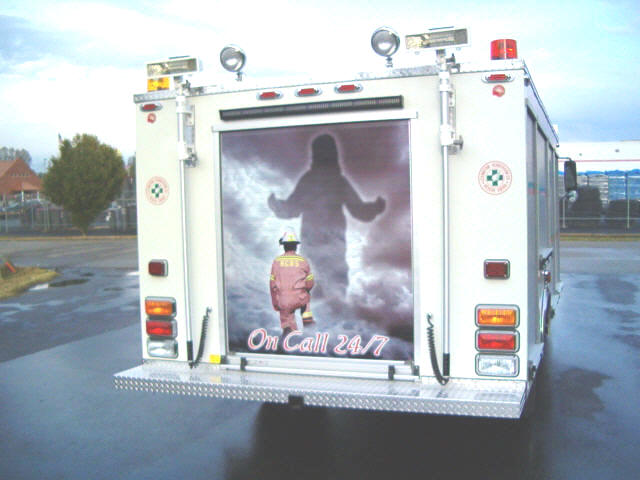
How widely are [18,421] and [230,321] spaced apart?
255cm

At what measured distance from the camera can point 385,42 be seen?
4.31m

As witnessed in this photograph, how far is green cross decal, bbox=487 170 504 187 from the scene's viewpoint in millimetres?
4121

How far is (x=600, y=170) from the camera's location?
2842cm

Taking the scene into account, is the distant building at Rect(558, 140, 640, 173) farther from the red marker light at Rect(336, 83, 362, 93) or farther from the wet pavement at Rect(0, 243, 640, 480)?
the red marker light at Rect(336, 83, 362, 93)

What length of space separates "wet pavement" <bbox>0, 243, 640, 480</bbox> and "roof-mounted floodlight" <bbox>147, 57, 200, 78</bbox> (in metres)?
2.93

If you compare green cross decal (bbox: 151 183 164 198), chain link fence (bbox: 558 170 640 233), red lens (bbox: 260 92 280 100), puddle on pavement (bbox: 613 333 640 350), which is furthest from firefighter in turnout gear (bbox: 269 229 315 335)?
chain link fence (bbox: 558 170 640 233)

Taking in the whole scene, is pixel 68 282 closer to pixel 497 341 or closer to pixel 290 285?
pixel 290 285

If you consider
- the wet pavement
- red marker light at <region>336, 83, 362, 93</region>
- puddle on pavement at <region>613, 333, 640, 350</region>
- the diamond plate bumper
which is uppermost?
red marker light at <region>336, 83, 362, 93</region>

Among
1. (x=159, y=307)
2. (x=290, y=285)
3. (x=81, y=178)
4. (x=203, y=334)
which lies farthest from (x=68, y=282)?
(x=81, y=178)

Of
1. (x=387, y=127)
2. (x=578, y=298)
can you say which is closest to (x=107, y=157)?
(x=578, y=298)

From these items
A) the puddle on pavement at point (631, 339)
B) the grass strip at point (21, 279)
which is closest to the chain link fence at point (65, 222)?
the grass strip at point (21, 279)

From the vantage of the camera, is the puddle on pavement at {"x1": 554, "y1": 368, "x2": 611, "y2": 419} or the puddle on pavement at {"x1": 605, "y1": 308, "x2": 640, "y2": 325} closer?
the puddle on pavement at {"x1": 554, "y1": 368, "x2": 611, "y2": 419}

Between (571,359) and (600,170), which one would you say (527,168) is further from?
(600,170)

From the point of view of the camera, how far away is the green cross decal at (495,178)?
4121mm
